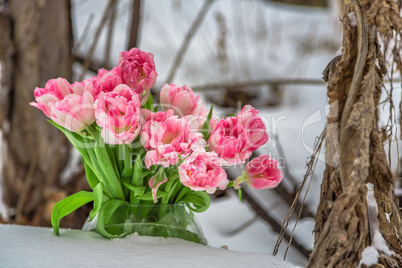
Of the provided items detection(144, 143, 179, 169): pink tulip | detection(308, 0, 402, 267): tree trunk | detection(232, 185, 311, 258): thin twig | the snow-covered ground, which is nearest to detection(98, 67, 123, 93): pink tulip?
detection(144, 143, 179, 169): pink tulip

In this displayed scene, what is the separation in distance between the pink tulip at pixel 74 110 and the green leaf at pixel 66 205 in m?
0.10

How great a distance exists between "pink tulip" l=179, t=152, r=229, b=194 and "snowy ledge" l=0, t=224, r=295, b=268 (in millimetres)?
80

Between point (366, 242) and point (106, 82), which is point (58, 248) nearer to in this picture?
point (106, 82)

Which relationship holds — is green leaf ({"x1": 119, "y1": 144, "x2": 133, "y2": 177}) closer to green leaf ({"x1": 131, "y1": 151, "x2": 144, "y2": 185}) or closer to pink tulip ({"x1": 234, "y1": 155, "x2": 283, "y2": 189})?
green leaf ({"x1": 131, "y1": 151, "x2": 144, "y2": 185})

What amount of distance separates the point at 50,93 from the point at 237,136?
24 cm

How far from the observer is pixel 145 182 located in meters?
0.53

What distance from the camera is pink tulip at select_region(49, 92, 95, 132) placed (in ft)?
1.58

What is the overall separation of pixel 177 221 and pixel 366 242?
234 millimetres

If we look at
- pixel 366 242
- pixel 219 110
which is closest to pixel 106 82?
pixel 366 242

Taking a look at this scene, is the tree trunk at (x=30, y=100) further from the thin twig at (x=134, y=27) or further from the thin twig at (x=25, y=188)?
the thin twig at (x=134, y=27)

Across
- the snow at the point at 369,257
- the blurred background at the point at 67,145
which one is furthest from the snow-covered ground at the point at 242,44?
the snow at the point at 369,257

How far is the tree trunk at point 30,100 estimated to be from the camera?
4.12 ft

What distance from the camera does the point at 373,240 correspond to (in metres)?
0.42

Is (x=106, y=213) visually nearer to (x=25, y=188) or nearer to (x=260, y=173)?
(x=260, y=173)
